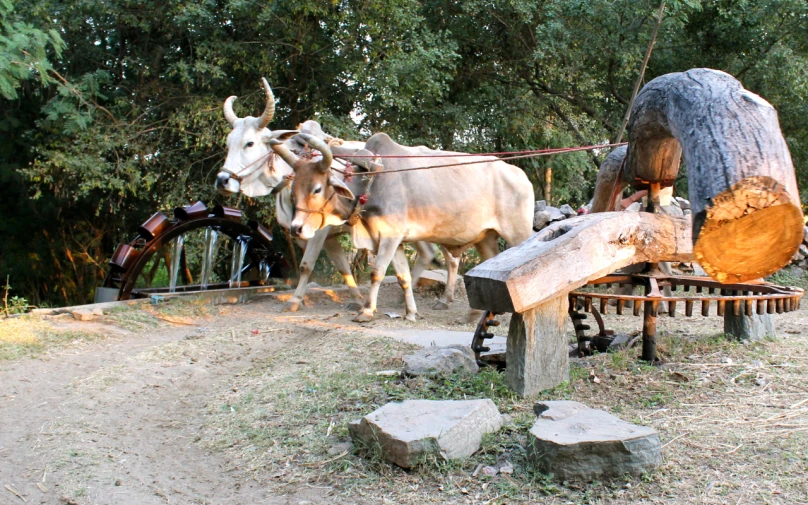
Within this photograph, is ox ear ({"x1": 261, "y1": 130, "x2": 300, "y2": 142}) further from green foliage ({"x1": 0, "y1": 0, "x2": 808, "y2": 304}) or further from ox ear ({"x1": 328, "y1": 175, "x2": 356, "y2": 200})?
green foliage ({"x1": 0, "y1": 0, "x2": 808, "y2": 304})

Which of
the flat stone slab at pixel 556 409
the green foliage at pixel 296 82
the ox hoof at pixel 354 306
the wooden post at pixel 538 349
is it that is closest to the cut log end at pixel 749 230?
the flat stone slab at pixel 556 409

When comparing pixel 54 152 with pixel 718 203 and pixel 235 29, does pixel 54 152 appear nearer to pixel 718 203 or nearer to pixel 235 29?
pixel 235 29

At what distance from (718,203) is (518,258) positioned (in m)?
1.29

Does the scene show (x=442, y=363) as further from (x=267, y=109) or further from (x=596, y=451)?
(x=267, y=109)

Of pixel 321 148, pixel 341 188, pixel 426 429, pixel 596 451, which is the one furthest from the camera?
pixel 341 188

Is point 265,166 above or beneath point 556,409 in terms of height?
above

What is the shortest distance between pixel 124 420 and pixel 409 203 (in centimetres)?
408

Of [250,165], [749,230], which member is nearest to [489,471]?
[749,230]

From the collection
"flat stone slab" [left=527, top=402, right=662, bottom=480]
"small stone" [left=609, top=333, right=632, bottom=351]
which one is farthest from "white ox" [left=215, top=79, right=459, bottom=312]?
"flat stone slab" [left=527, top=402, right=662, bottom=480]

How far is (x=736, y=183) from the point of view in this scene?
3.05 metres

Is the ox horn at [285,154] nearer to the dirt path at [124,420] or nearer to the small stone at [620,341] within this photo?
the dirt path at [124,420]

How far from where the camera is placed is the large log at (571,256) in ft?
13.2

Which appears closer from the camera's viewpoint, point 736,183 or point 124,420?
point 736,183

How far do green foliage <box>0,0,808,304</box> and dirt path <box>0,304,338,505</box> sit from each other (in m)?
3.97
